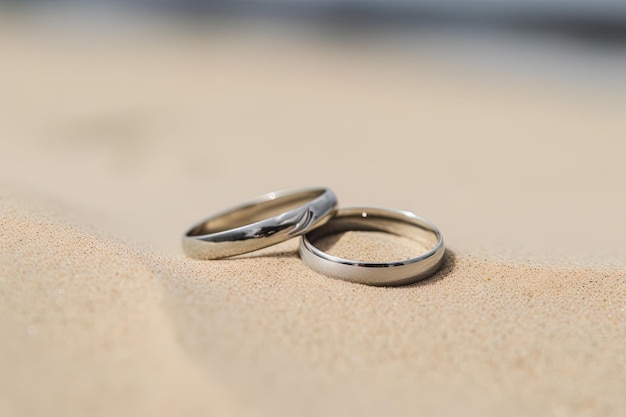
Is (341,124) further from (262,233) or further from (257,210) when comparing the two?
(262,233)

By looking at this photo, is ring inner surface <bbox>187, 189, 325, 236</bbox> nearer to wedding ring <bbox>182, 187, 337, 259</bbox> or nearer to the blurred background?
the blurred background

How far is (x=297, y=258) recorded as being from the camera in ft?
7.19

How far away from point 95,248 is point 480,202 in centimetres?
228

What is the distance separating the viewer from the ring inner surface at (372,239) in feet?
7.43

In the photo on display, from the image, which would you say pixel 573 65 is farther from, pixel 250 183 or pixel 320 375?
pixel 320 375

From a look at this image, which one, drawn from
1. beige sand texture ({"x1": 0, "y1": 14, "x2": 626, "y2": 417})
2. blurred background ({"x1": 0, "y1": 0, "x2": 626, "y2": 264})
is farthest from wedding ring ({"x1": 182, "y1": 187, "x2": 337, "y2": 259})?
blurred background ({"x1": 0, "y1": 0, "x2": 626, "y2": 264})

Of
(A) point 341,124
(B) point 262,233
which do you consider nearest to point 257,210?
(B) point 262,233

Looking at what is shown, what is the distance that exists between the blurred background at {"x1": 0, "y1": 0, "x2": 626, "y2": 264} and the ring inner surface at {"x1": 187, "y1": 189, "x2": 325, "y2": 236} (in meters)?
0.22

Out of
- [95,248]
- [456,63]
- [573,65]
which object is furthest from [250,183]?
[573,65]

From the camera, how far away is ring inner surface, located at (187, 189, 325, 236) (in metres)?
2.83

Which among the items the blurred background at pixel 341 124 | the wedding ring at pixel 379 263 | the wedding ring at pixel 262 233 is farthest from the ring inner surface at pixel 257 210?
the wedding ring at pixel 262 233

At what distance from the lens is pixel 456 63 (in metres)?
7.57

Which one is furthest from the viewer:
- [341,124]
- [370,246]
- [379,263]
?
[341,124]

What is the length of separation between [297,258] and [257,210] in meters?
0.78
